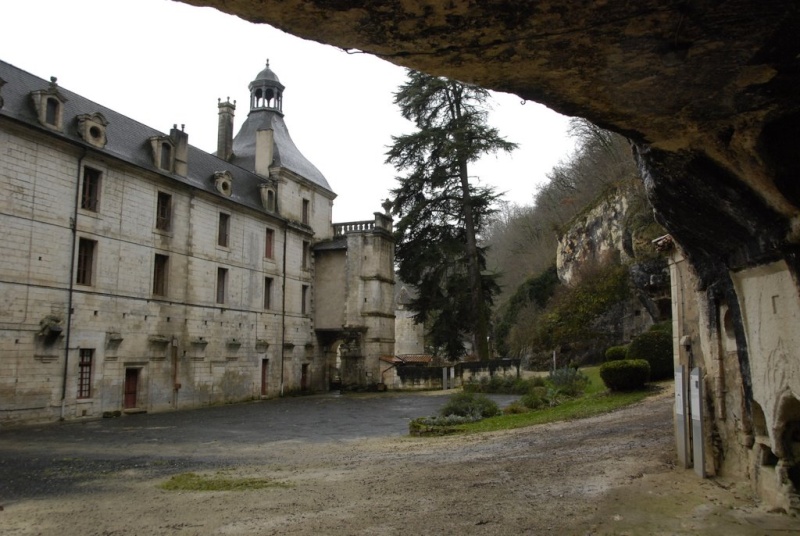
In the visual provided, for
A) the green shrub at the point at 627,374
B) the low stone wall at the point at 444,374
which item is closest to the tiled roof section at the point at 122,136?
the low stone wall at the point at 444,374

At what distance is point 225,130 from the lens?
33.6m

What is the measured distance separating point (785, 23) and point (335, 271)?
32132 mm

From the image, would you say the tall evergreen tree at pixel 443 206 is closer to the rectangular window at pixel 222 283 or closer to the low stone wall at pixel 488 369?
the low stone wall at pixel 488 369

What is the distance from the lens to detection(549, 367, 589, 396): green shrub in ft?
60.5

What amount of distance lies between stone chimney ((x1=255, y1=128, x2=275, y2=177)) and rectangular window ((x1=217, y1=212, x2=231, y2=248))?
21.1 ft

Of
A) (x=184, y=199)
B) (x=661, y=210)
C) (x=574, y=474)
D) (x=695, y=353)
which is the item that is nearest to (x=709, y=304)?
(x=695, y=353)

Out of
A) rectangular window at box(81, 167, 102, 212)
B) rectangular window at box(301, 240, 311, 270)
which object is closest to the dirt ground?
rectangular window at box(81, 167, 102, 212)

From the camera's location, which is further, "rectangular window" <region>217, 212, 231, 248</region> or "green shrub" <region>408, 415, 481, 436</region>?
"rectangular window" <region>217, 212, 231, 248</region>

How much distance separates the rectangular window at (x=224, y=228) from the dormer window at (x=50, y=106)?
8487 mm

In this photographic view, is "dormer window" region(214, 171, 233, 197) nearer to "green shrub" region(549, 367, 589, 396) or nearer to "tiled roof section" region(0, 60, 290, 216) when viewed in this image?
"tiled roof section" region(0, 60, 290, 216)

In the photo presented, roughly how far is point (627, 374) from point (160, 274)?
1746 centimetres

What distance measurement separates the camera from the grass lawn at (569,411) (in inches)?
549

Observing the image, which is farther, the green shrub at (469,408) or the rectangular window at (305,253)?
the rectangular window at (305,253)

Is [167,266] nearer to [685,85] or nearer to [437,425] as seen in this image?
[437,425]
